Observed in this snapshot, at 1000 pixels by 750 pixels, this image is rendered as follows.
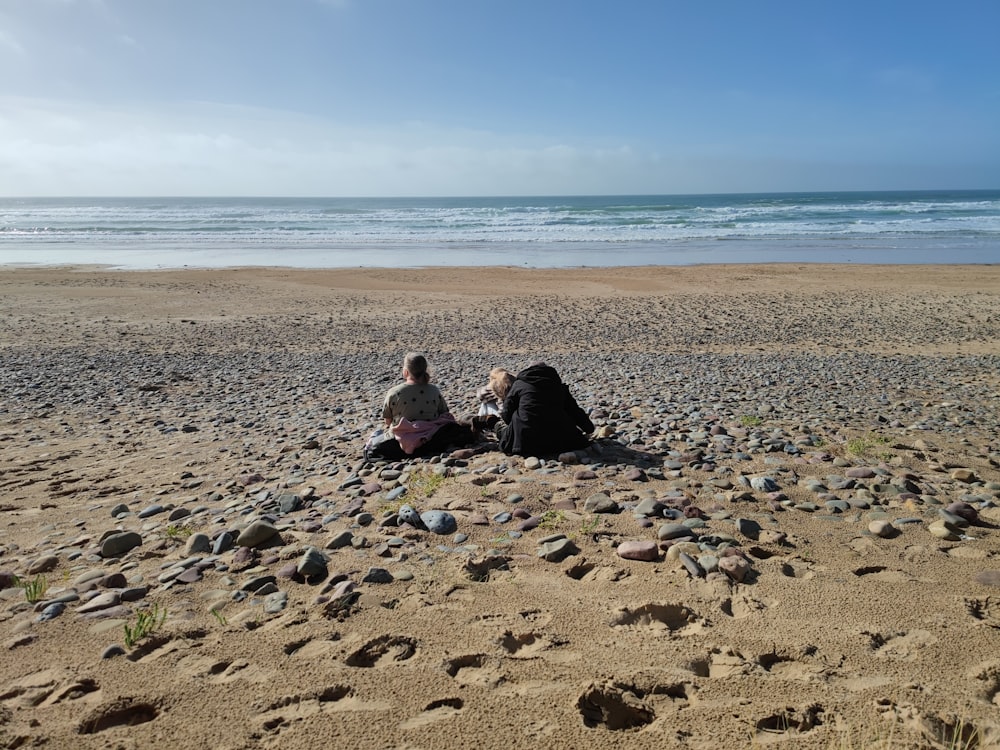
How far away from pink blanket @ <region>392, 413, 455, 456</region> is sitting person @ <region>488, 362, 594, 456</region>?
71cm

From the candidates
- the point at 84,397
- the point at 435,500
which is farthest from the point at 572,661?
the point at 84,397

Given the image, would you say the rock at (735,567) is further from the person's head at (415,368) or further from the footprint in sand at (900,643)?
the person's head at (415,368)

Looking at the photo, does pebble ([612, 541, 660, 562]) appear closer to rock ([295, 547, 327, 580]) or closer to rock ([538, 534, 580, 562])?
rock ([538, 534, 580, 562])

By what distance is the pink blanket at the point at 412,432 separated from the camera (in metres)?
6.17

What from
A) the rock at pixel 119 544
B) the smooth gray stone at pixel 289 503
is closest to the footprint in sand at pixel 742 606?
the smooth gray stone at pixel 289 503

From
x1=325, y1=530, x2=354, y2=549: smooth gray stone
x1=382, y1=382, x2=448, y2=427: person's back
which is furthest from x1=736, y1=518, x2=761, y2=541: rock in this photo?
x1=382, y1=382, x2=448, y2=427: person's back

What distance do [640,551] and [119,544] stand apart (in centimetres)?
351

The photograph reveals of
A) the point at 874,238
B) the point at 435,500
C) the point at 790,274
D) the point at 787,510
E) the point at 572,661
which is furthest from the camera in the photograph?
the point at 874,238

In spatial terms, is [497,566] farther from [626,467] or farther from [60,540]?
[60,540]

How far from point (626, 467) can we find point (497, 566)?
205cm

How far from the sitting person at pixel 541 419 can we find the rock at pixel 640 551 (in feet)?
6.52

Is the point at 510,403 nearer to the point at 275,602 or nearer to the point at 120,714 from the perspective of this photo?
the point at 275,602

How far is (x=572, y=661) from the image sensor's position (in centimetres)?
292

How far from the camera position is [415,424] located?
247 inches
